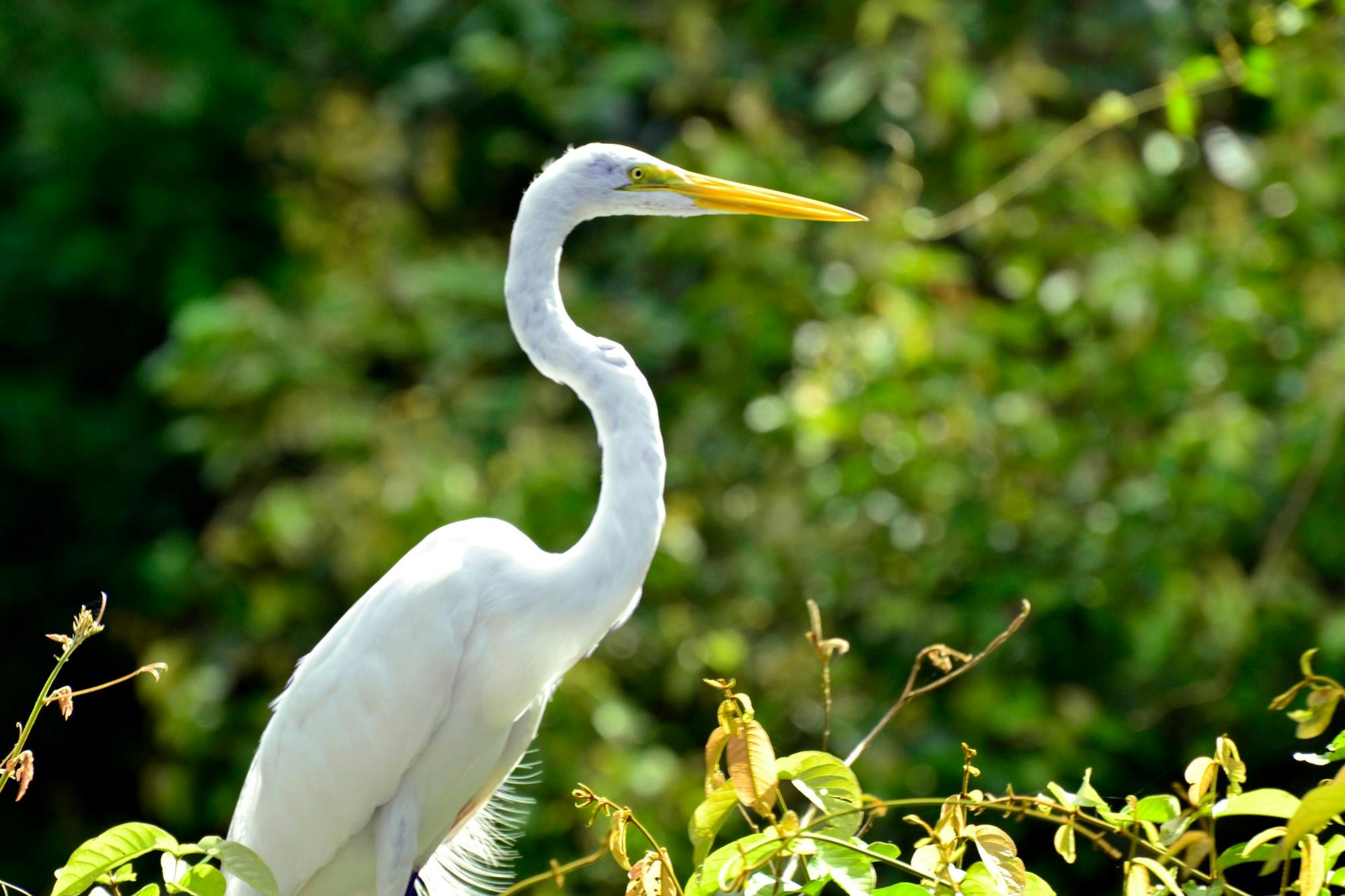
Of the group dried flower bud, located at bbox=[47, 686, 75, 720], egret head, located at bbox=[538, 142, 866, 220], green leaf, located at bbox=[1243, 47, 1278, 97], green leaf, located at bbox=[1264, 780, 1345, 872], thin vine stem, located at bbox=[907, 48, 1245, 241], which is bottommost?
dried flower bud, located at bbox=[47, 686, 75, 720]

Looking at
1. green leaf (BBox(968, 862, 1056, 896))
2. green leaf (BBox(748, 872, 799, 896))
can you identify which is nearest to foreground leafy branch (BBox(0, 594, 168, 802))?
green leaf (BBox(748, 872, 799, 896))

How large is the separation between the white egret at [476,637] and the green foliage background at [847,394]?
1.10 meters

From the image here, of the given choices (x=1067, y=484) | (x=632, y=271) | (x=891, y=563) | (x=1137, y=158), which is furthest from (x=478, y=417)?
(x=1137, y=158)

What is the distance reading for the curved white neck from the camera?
149 centimetres

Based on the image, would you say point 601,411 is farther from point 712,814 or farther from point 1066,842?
point 1066,842

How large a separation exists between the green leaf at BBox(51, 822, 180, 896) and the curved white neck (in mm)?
578

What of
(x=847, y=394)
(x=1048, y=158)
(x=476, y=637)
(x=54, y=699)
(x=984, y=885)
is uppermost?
(x=1048, y=158)

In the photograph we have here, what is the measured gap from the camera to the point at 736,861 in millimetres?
1066

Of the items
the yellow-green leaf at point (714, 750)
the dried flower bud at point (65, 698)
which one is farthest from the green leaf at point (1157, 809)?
the dried flower bud at point (65, 698)

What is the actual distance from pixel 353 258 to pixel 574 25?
0.83m

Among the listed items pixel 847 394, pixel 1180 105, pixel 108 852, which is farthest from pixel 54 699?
pixel 847 394

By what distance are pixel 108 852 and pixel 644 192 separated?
2.96ft

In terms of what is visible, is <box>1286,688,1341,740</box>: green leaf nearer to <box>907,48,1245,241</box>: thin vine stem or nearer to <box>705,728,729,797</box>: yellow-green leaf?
<box>705,728,729,797</box>: yellow-green leaf

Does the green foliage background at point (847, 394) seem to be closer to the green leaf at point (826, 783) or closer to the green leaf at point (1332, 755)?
the green leaf at point (1332, 755)
